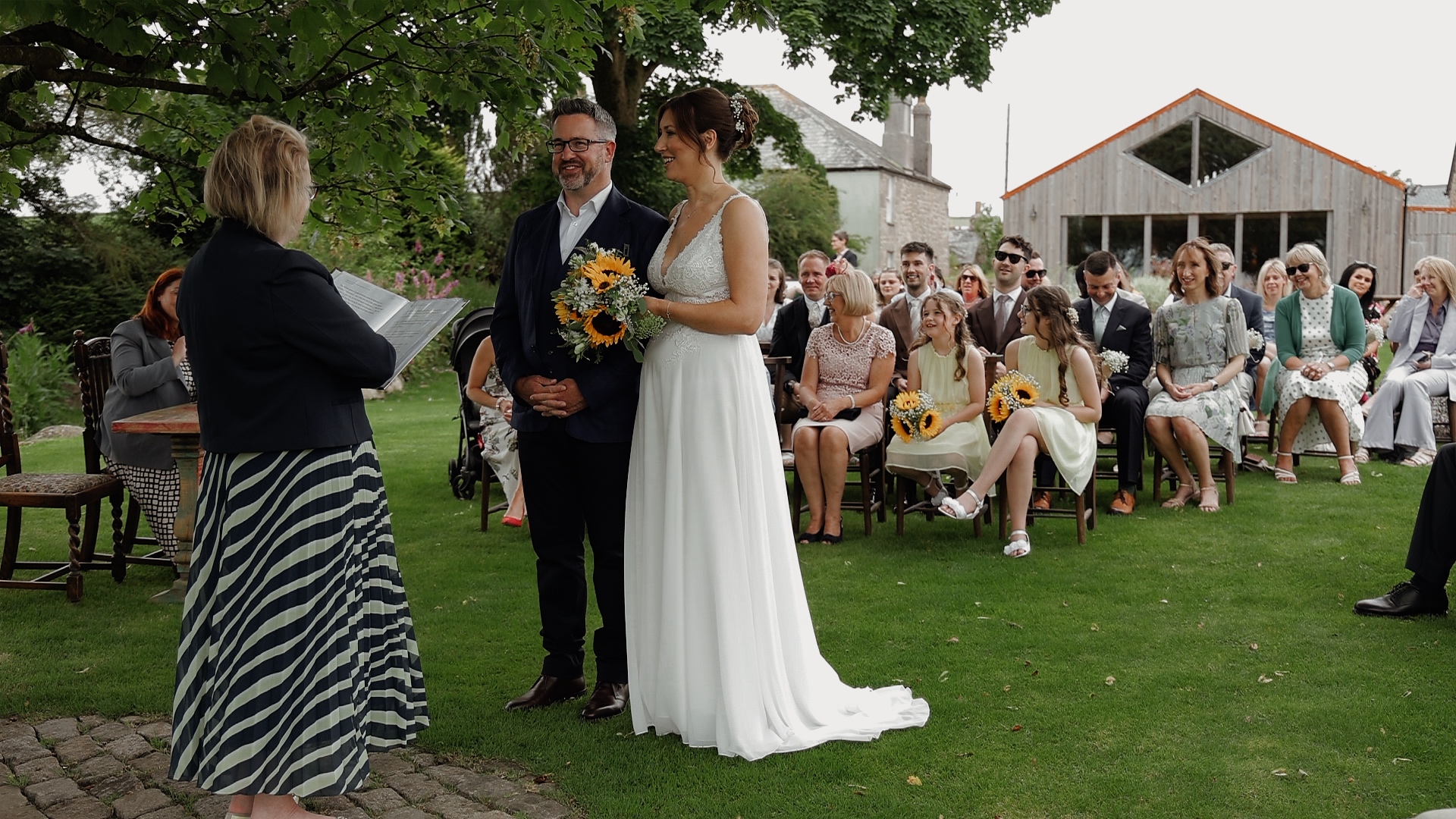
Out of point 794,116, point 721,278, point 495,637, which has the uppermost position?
point 794,116

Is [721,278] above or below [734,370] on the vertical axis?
above

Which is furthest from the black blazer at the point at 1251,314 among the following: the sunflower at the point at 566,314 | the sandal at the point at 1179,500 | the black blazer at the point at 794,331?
the sunflower at the point at 566,314

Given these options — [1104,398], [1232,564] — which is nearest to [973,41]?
[1104,398]

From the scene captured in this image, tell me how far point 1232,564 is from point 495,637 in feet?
14.3

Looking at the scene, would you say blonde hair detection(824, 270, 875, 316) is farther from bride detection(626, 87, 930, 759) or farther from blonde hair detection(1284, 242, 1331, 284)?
blonde hair detection(1284, 242, 1331, 284)

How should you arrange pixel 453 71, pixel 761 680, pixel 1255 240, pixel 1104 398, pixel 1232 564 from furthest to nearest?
pixel 1255 240 < pixel 1104 398 < pixel 1232 564 < pixel 453 71 < pixel 761 680

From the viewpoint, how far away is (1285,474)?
9969mm

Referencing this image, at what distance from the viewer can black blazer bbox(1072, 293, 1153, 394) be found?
9.13m

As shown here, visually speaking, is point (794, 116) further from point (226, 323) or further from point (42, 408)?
point (226, 323)

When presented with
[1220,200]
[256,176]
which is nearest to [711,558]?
[256,176]

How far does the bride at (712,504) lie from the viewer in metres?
4.21

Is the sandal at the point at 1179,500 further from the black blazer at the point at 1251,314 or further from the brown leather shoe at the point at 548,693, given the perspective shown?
the brown leather shoe at the point at 548,693

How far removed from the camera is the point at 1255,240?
3259cm

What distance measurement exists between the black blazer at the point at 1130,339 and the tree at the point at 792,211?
1206 inches
